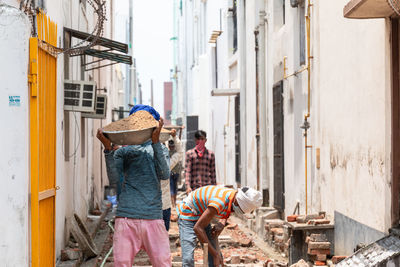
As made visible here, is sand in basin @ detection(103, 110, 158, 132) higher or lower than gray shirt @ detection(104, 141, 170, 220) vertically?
higher

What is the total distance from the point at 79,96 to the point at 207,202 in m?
4.13

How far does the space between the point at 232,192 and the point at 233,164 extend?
13288 millimetres

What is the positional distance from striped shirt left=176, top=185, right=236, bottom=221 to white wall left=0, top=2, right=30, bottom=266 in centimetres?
165

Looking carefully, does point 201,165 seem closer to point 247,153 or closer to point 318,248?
point 318,248

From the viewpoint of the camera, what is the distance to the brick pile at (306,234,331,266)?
793 centimetres

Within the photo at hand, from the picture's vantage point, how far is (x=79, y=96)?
9.27m

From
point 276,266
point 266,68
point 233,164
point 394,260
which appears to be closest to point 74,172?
point 276,266

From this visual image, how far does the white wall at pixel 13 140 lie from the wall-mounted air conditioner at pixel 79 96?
4248mm

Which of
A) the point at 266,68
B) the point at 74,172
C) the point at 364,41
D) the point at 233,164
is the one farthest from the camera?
the point at 233,164

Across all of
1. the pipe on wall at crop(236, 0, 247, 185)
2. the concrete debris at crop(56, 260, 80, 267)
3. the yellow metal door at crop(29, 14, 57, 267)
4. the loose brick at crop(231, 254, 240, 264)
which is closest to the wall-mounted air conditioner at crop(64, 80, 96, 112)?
the concrete debris at crop(56, 260, 80, 267)

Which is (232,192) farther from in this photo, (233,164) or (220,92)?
(233,164)

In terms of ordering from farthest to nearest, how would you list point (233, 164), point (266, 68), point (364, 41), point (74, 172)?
point (233, 164) → point (266, 68) → point (74, 172) → point (364, 41)

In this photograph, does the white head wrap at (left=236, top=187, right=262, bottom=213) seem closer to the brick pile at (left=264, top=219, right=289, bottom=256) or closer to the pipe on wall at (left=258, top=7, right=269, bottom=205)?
the brick pile at (left=264, top=219, right=289, bottom=256)

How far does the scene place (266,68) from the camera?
13.4 metres
